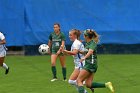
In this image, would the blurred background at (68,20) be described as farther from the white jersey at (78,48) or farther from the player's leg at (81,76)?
the player's leg at (81,76)

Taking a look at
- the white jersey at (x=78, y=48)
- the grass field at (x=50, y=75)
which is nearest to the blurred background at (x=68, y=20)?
the grass field at (x=50, y=75)

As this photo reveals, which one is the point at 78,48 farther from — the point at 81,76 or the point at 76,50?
the point at 81,76

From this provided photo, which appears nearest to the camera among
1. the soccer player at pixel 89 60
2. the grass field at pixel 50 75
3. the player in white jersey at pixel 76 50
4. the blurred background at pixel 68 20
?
the soccer player at pixel 89 60

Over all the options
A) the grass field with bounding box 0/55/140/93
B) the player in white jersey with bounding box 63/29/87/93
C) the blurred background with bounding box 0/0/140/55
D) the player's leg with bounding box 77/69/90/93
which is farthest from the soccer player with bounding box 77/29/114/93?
the blurred background with bounding box 0/0/140/55

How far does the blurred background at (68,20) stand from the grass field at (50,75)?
3.81 ft

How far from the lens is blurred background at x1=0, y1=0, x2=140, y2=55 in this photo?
27125 millimetres

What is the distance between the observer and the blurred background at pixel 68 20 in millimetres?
27125

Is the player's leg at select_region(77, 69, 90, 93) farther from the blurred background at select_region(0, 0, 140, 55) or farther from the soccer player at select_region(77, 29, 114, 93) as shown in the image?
the blurred background at select_region(0, 0, 140, 55)

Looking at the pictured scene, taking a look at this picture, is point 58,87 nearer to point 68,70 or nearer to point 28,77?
point 28,77

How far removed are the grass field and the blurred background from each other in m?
1.16

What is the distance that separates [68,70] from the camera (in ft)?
69.2

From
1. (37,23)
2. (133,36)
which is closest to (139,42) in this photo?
(133,36)

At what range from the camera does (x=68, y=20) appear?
27391 millimetres

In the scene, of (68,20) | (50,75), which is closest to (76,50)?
(50,75)
